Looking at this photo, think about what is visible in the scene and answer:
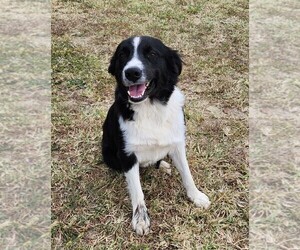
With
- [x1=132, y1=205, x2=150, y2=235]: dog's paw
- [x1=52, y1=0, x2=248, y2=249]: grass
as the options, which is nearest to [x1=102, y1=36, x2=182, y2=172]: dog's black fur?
[x1=132, y1=205, x2=150, y2=235]: dog's paw

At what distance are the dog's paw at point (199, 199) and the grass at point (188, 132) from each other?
1.7 inches

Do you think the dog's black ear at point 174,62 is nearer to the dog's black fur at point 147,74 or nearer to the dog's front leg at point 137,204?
the dog's black fur at point 147,74

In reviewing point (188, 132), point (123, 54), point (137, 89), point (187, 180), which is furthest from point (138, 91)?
point (188, 132)

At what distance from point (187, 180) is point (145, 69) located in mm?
796

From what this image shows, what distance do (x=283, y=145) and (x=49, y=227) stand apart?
69.1 inches

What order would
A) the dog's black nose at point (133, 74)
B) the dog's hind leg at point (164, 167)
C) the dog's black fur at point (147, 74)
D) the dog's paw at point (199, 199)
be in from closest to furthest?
the dog's black nose at point (133, 74) < the dog's black fur at point (147, 74) < the dog's paw at point (199, 199) < the dog's hind leg at point (164, 167)

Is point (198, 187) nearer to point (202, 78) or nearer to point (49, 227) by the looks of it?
point (49, 227)

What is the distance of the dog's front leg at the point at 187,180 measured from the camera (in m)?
2.59

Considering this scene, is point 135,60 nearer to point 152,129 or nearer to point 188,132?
point 152,129

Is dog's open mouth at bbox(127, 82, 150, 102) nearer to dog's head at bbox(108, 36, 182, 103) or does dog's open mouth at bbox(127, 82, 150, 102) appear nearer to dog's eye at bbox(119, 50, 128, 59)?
dog's head at bbox(108, 36, 182, 103)

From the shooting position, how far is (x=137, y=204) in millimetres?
2508

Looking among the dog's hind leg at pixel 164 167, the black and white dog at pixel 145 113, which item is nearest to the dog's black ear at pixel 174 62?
the black and white dog at pixel 145 113

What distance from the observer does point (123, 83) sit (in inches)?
90.9

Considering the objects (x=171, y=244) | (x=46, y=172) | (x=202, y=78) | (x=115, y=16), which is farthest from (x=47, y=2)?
(x=171, y=244)
